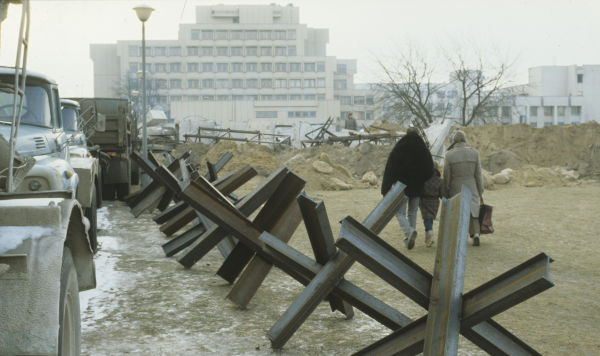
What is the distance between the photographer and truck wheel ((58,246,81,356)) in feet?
11.1

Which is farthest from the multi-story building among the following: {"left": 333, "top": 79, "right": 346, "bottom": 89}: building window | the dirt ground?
the dirt ground

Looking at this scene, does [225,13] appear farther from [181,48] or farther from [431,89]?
[431,89]

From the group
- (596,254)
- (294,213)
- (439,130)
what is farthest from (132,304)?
(439,130)

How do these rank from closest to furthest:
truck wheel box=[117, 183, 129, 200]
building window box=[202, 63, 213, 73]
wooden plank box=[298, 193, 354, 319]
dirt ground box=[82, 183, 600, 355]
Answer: wooden plank box=[298, 193, 354, 319]
dirt ground box=[82, 183, 600, 355]
truck wheel box=[117, 183, 129, 200]
building window box=[202, 63, 213, 73]

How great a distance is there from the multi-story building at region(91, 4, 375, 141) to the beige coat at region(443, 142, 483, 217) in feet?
361

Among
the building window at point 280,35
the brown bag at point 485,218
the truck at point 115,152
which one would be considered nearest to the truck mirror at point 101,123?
the brown bag at point 485,218

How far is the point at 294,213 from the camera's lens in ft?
22.5

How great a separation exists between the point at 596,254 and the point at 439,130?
23.0 m

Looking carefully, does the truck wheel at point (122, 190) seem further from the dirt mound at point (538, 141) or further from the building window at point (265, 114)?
the building window at point (265, 114)

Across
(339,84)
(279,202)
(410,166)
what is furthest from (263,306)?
(339,84)

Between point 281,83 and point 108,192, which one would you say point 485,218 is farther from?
point 281,83

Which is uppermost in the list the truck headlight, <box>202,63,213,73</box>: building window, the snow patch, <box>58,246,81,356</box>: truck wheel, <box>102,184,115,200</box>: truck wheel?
<box>202,63,213,73</box>: building window

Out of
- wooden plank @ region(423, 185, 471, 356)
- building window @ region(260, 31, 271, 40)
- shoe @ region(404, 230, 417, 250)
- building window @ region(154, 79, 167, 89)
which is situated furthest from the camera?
building window @ region(260, 31, 271, 40)

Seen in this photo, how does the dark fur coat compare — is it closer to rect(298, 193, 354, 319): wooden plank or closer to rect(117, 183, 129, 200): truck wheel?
rect(298, 193, 354, 319): wooden plank
